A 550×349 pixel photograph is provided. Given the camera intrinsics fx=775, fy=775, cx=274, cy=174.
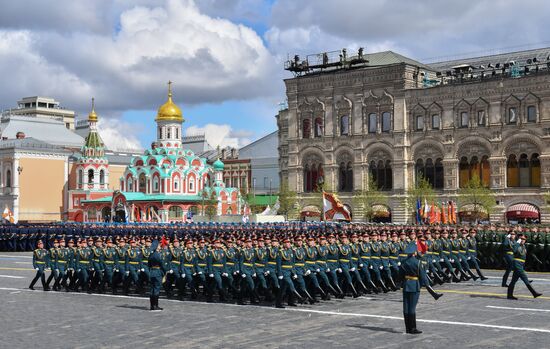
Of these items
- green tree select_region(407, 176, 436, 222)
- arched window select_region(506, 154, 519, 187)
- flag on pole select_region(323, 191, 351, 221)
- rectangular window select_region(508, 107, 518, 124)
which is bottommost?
flag on pole select_region(323, 191, 351, 221)

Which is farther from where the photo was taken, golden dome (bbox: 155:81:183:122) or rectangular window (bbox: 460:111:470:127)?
golden dome (bbox: 155:81:183:122)

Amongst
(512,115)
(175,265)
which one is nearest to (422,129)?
(512,115)

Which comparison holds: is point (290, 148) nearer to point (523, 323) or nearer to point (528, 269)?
point (528, 269)

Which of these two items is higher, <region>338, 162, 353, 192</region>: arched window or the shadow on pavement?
<region>338, 162, 353, 192</region>: arched window

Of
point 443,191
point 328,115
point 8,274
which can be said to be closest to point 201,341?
point 8,274

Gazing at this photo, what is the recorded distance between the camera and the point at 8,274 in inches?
992

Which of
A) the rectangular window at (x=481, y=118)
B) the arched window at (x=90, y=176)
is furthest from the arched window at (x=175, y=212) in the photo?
the rectangular window at (x=481, y=118)

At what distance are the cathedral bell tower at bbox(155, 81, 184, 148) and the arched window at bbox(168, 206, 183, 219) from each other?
7739mm

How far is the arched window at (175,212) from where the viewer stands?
67.5 metres

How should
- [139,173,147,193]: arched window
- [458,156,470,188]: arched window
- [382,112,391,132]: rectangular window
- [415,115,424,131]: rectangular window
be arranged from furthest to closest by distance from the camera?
[139,173,147,193]: arched window → [382,112,391,132]: rectangular window → [415,115,424,131]: rectangular window → [458,156,470,188]: arched window

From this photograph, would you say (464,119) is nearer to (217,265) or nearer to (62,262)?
(62,262)

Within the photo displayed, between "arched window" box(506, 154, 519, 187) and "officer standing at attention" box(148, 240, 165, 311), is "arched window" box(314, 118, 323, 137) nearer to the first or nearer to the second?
"arched window" box(506, 154, 519, 187)

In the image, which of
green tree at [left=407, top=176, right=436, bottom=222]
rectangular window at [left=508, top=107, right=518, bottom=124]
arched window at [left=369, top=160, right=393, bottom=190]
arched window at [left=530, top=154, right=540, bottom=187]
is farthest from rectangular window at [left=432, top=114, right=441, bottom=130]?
arched window at [left=530, top=154, right=540, bottom=187]

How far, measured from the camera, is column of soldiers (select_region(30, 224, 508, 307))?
16.6 meters
